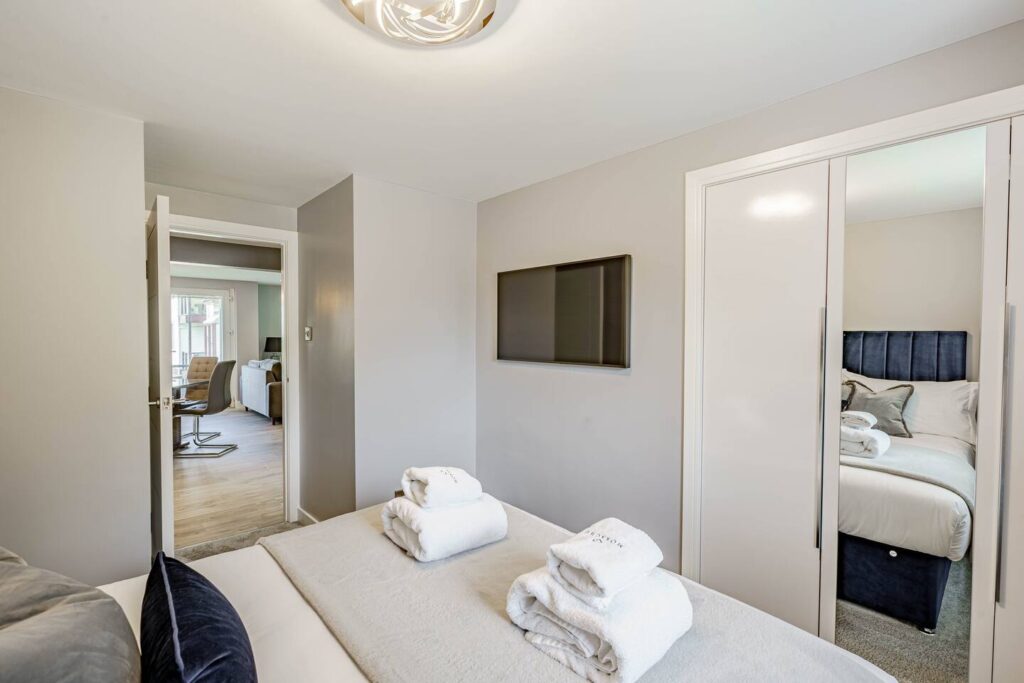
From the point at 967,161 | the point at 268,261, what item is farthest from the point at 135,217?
the point at 967,161

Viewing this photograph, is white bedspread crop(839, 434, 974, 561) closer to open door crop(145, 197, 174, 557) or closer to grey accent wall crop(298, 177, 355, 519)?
grey accent wall crop(298, 177, 355, 519)

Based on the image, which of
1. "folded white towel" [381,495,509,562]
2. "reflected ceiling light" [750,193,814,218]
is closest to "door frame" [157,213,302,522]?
"folded white towel" [381,495,509,562]

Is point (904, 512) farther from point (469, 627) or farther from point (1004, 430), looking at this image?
point (469, 627)

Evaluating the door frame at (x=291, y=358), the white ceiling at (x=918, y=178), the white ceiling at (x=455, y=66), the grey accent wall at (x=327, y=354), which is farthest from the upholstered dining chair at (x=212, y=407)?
the white ceiling at (x=918, y=178)

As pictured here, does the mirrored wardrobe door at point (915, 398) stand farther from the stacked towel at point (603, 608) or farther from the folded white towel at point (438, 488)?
the folded white towel at point (438, 488)

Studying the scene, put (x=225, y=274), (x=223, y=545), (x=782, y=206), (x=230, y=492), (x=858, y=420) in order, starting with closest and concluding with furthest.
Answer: (x=858, y=420) → (x=782, y=206) → (x=223, y=545) → (x=230, y=492) → (x=225, y=274)

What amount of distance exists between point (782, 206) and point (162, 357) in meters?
2.82

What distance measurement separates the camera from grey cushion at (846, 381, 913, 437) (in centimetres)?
169

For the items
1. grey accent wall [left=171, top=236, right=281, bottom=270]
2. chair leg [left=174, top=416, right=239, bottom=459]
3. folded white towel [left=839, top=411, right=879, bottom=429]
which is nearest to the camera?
folded white towel [left=839, top=411, right=879, bottom=429]

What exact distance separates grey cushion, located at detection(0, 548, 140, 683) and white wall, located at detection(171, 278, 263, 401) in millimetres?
8037

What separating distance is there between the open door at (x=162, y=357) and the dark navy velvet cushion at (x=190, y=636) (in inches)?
48.6

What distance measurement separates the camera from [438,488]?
65.6 inches

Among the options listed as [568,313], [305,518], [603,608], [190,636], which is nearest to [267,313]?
[305,518]

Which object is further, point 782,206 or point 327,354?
point 327,354
